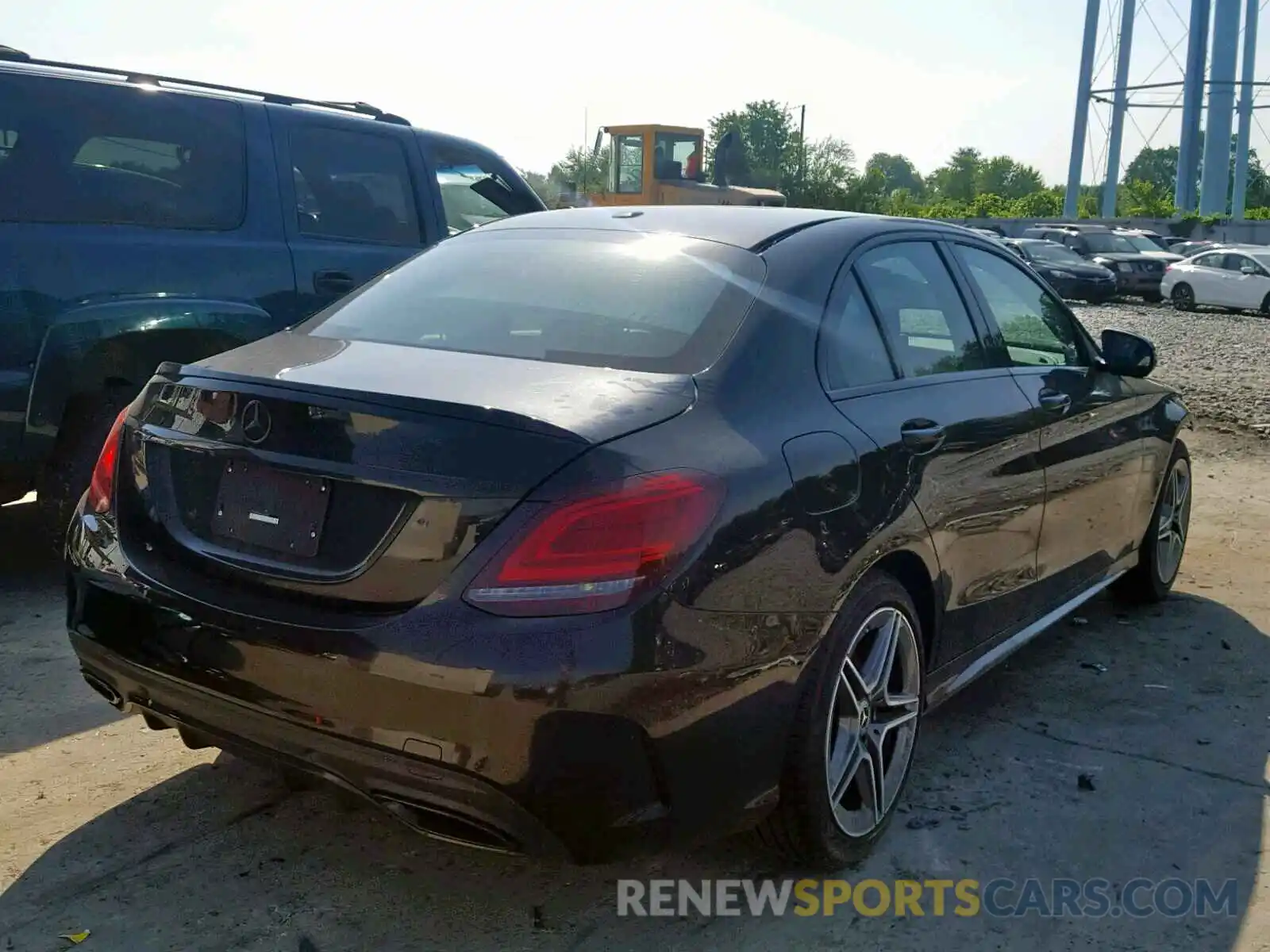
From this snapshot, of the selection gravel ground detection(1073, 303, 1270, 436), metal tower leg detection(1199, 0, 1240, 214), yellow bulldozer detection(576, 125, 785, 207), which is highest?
metal tower leg detection(1199, 0, 1240, 214)

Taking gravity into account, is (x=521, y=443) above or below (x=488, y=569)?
above

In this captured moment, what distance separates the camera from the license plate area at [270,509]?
2.68m

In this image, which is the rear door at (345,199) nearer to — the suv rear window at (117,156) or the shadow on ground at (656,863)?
the suv rear window at (117,156)

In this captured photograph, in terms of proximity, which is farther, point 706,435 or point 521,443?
point 706,435

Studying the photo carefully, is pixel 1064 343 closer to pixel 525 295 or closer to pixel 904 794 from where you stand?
pixel 904 794

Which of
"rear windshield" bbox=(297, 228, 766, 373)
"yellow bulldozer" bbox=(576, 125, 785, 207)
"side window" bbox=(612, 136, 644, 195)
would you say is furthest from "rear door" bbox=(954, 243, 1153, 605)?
"side window" bbox=(612, 136, 644, 195)

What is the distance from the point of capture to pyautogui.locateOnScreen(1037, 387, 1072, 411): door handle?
4289 mm

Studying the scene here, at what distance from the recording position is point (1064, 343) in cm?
479

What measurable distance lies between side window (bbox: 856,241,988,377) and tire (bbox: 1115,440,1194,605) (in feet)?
6.40

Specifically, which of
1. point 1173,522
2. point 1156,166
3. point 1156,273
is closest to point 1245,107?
point 1156,273

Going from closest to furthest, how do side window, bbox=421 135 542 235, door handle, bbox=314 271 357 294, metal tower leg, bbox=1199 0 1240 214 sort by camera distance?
1. door handle, bbox=314 271 357 294
2. side window, bbox=421 135 542 235
3. metal tower leg, bbox=1199 0 1240 214

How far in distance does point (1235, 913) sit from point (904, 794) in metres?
0.90

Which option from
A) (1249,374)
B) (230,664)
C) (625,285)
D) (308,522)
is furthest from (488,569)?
(1249,374)

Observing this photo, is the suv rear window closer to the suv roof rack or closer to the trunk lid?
the suv roof rack
